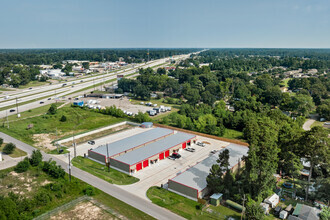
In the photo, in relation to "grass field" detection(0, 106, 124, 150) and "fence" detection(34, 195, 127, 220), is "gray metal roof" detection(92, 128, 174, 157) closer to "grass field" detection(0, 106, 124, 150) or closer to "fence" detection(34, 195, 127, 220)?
"fence" detection(34, 195, 127, 220)

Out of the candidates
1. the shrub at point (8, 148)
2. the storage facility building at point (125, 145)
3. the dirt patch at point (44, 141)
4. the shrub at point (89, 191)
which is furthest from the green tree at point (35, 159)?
the shrub at point (89, 191)

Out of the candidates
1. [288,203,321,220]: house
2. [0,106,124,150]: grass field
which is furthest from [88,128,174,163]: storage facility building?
[288,203,321,220]: house

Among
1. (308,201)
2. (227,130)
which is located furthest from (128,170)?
(227,130)

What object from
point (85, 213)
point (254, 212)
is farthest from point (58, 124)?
point (254, 212)

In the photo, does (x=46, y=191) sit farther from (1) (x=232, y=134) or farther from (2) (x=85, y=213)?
(1) (x=232, y=134)

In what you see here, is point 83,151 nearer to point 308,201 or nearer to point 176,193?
point 176,193

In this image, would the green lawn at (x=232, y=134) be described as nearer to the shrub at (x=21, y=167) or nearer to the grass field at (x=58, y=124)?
the grass field at (x=58, y=124)
